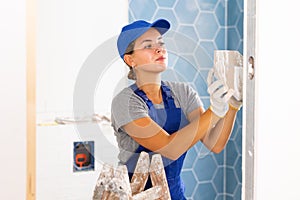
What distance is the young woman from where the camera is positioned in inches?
29.6

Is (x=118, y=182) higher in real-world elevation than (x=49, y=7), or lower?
lower

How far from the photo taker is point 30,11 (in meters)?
0.67

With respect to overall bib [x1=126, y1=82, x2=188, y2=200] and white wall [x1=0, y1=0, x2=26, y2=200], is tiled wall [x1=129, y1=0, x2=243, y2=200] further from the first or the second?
white wall [x1=0, y1=0, x2=26, y2=200]

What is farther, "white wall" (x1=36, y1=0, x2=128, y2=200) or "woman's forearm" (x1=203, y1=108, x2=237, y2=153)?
"woman's forearm" (x1=203, y1=108, x2=237, y2=153)

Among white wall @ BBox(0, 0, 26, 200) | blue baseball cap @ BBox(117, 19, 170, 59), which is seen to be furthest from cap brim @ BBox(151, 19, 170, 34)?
white wall @ BBox(0, 0, 26, 200)

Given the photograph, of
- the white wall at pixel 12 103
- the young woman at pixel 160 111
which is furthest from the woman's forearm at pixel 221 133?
the white wall at pixel 12 103

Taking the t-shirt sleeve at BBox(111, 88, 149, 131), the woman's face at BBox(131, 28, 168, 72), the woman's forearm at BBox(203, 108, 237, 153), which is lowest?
the woman's forearm at BBox(203, 108, 237, 153)

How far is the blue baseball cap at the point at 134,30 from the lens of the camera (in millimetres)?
749
